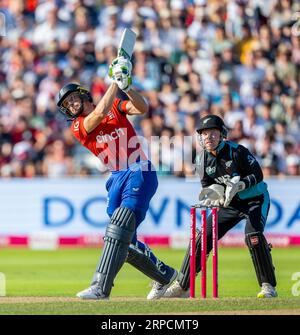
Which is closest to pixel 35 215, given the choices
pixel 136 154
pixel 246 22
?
pixel 246 22

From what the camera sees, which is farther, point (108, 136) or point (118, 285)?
point (118, 285)

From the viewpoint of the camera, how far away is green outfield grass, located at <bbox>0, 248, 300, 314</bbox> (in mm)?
8664

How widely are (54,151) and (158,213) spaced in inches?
86.3

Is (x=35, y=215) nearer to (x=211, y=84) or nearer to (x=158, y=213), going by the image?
(x=158, y=213)

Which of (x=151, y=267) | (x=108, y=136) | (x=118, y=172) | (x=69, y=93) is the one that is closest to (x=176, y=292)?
(x=151, y=267)

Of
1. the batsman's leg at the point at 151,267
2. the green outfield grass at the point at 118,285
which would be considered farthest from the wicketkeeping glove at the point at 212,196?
the green outfield grass at the point at 118,285

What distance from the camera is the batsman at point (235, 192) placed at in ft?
30.9

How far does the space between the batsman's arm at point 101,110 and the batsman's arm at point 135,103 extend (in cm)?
14

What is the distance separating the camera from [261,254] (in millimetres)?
9453

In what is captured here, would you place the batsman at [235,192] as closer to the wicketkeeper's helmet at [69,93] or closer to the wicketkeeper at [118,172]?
the wicketkeeper at [118,172]

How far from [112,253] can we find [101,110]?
47.9 inches

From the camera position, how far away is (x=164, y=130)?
57.4ft

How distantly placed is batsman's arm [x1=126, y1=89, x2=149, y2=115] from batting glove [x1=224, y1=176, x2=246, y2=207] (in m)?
1.00

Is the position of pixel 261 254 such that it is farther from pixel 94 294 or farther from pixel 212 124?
pixel 94 294
